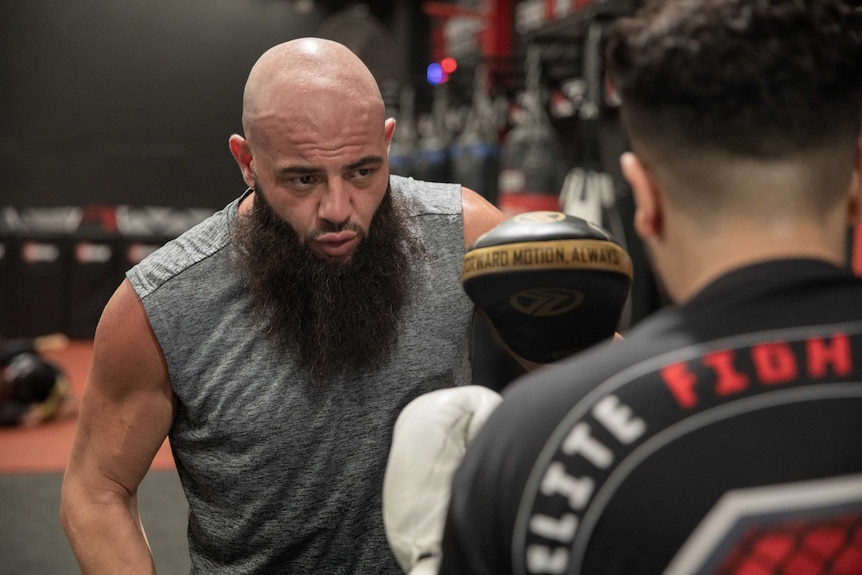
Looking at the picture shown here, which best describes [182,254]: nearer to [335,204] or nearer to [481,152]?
[335,204]

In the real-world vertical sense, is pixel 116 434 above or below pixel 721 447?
below

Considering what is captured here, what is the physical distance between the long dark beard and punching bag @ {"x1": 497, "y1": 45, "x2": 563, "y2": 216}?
132 inches

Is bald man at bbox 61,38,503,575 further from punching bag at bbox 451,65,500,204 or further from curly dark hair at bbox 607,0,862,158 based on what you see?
punching bag at bbox 451,65,500,204

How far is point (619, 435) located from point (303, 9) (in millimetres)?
11543

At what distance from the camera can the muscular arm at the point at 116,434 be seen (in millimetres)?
1539

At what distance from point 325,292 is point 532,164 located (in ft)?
11.9

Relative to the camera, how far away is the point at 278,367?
5.16 ft

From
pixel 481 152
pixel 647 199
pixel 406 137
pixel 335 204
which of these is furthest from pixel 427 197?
pixel 406 137

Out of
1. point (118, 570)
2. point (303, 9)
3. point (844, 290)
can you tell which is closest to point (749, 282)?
point (844, 290)

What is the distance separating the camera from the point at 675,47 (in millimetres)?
753

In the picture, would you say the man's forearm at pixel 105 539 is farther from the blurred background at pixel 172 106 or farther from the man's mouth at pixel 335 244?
the blurred background at pixel 172 106

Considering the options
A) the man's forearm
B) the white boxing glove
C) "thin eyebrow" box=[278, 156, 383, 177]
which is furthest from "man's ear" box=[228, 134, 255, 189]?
the white boxing glove

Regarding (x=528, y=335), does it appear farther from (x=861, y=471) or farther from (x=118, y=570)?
(x=118, y=570)

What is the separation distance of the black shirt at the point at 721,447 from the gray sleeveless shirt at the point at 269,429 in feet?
2.72
